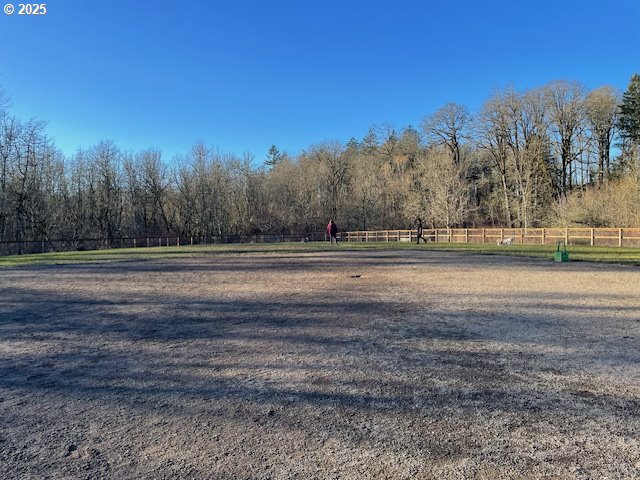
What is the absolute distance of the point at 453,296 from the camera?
9.34 meters

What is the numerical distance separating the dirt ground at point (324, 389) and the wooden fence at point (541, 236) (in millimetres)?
24414

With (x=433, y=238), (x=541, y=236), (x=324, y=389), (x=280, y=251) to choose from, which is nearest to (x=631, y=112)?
(x=541, y=236)

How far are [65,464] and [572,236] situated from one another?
116 ft

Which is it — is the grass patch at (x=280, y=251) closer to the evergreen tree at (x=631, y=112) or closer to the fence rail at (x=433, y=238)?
the fence rail at (x=433, y=238)

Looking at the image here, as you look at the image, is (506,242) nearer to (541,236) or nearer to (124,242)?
(541,236)

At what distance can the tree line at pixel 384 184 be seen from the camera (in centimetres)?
4712

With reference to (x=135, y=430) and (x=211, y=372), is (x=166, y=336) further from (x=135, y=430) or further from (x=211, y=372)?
(x=135, y=430)

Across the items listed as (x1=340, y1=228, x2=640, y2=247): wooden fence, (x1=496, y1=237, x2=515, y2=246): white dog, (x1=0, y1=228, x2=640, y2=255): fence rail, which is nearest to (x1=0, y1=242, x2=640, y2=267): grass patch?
(x1=340, y1=228, x2=640, y2=247): wooden fence

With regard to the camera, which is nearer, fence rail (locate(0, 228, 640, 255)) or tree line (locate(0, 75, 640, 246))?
fence rail (locate(0, 228, 640, 255))

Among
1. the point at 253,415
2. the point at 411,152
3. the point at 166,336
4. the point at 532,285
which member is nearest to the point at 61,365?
the point at 166,336

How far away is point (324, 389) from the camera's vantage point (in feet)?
13.4

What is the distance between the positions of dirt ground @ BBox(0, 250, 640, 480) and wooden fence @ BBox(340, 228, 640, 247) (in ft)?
80.1

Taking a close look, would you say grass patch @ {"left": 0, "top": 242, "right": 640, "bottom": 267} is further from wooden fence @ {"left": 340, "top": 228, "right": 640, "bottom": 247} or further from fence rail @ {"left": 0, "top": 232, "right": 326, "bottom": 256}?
fence rail @ {"left": 0, "top": 232, "right": 326, "bottom": 256}

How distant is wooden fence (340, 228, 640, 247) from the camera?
94.1ft
